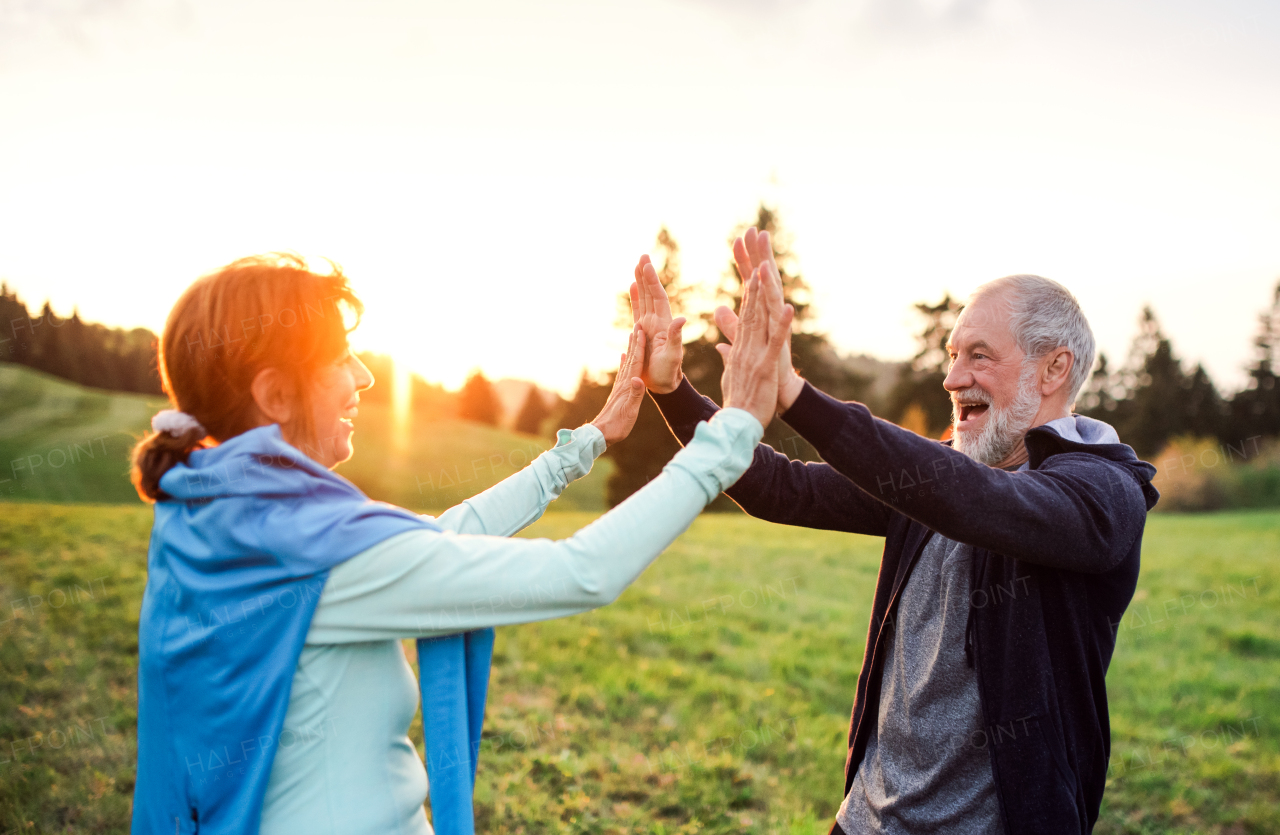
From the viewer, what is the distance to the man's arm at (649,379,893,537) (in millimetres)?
2609

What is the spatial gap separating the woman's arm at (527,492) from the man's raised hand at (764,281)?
0.73m

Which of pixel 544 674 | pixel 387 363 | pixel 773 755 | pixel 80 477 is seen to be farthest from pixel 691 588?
pixel 387 363

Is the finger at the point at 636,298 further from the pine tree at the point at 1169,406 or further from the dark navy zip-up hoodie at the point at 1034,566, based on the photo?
the pine tree at the point at 1169,406

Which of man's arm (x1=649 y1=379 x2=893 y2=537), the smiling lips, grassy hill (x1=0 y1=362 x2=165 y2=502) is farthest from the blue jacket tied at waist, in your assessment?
grassy hill (x1=0 y1=362 x2=165 y2=502)

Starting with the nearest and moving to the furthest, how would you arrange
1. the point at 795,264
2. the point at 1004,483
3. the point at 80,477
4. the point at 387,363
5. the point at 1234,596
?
the point at 1004,483 → the point at 1234,596 → the point at 80,477 → the point at 795,264 → the point at 387,363

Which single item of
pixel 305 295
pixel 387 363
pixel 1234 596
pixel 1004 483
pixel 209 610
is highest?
pixel 387 363

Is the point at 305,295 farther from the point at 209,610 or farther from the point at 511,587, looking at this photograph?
the point at 511,587

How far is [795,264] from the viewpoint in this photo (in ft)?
101

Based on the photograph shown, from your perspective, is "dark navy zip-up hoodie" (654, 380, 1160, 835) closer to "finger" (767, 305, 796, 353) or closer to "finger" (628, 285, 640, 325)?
"finger" (767, 305, 796, 353)

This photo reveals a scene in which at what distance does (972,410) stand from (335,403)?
2.03 metres

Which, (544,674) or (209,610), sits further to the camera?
(544,674)

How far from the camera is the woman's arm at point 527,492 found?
2.33 meters

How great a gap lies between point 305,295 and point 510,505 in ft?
3.26

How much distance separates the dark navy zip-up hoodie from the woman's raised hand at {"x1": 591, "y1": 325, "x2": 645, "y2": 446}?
0.86m
